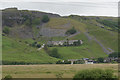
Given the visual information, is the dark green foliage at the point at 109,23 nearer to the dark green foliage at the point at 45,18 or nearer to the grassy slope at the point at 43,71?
the dark green foliage at the point at 45,18

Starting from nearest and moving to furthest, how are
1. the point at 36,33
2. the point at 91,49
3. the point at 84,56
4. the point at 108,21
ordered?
1. the point at 84,56
2. the point at 91,49
3. the point at 36,33
4. the point at 108,21

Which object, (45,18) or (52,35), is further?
(45,18)

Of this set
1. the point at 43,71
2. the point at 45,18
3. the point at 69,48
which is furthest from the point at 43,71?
the point at 45,18

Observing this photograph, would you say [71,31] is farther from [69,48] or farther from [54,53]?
[54,53]

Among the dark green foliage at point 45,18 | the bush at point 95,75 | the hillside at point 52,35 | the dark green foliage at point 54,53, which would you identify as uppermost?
the dark green foliage at point 45,18

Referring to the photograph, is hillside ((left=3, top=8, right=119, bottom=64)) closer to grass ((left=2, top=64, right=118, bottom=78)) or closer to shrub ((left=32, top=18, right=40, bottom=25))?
shrub ((left=32, top=18, right=40, bottom=25))

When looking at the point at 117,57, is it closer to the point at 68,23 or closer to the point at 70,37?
the point at 70,37

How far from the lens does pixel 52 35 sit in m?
55.1

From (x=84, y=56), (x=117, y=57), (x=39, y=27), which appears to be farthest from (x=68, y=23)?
(x=117, y=57)

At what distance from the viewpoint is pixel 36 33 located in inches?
2223

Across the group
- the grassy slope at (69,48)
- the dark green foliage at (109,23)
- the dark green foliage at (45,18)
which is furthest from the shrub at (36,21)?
the dark green foliage at (109,23)

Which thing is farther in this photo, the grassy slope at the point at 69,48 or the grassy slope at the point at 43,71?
the grassy slope at the point at 69,48

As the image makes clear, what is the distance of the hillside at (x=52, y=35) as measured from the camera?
4059 cm

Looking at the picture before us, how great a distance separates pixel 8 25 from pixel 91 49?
25995 mm
